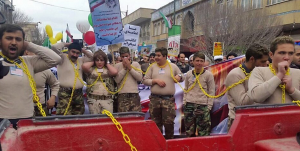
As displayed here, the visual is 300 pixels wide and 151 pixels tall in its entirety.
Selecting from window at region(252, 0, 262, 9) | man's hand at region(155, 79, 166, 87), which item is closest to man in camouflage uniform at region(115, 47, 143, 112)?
man's hand at region(155, 79, 166, 87)

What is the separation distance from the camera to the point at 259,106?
207 centimetres

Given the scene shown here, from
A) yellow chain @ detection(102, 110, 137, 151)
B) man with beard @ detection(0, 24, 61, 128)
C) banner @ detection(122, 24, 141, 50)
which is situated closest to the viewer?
yellow chain @ detection(102, 110, 137, 151)

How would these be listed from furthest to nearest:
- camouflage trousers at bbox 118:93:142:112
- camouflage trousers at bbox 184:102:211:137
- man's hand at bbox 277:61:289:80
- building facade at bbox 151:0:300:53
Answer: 1. building facade at bbox 151:0:300:53
2. camouflage trousers at bbox 118:93:142:112
3. camouflage trousers at bbox 184:102:211:137
4. man's hand at bbox 277:61:289:80

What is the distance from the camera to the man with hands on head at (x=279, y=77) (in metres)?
2.11

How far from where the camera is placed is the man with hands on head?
2.11 meters

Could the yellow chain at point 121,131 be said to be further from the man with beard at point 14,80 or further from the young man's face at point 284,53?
the young man's face at point 284,53

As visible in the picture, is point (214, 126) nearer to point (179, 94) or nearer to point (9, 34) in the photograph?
point (179, 94)

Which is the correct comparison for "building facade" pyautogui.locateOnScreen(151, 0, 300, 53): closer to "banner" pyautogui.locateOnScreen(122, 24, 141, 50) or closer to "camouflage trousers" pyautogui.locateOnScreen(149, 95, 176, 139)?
"banner" pyautogui.locateOnScreen(122, 24, 141, 50)

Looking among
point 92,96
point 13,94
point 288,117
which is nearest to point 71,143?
point 13,94

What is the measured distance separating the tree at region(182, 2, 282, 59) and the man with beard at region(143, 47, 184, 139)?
11.9 metres

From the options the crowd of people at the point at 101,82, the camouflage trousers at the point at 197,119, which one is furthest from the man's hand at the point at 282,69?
the camouflage trousers at the point at 197,119

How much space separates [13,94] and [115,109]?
97.4 inches

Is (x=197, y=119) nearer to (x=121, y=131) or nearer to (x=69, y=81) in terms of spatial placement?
(x=69, y=81)

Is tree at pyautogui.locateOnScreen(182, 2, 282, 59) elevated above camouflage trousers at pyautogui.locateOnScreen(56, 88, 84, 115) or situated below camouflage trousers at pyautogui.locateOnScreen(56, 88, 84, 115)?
above
